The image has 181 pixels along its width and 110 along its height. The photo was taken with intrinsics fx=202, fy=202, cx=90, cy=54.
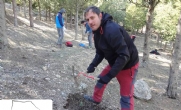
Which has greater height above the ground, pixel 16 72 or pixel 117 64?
pixel 117 64

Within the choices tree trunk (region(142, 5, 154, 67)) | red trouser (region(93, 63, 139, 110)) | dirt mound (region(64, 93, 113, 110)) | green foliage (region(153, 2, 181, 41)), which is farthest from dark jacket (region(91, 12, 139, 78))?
green foliage (region(153, 2, 181, 41))

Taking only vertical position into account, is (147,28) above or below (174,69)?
above

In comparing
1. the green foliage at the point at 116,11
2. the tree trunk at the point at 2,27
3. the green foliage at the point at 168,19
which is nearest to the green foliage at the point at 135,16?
the green foliage at the point at 116,11

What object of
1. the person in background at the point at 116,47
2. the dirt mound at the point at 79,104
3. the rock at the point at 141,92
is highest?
the person in background at the point at 116,47

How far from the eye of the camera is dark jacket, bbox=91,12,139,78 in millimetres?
3139

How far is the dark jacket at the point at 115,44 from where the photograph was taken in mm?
3139

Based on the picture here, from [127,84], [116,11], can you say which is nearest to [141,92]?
[127,84]

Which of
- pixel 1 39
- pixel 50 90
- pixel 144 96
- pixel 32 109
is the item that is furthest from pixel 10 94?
pixel 144 96

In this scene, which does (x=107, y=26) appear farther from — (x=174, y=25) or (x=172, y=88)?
(x=174, y=25)

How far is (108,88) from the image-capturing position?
22.0ft

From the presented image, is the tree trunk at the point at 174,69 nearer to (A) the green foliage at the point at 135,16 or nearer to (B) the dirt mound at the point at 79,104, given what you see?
(B) the dirt mound at the point at 79,104

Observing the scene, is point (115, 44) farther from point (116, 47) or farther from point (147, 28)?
point (147, 28)

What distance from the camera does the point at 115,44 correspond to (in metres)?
3.16

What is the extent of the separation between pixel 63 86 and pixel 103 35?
8.83 feet
